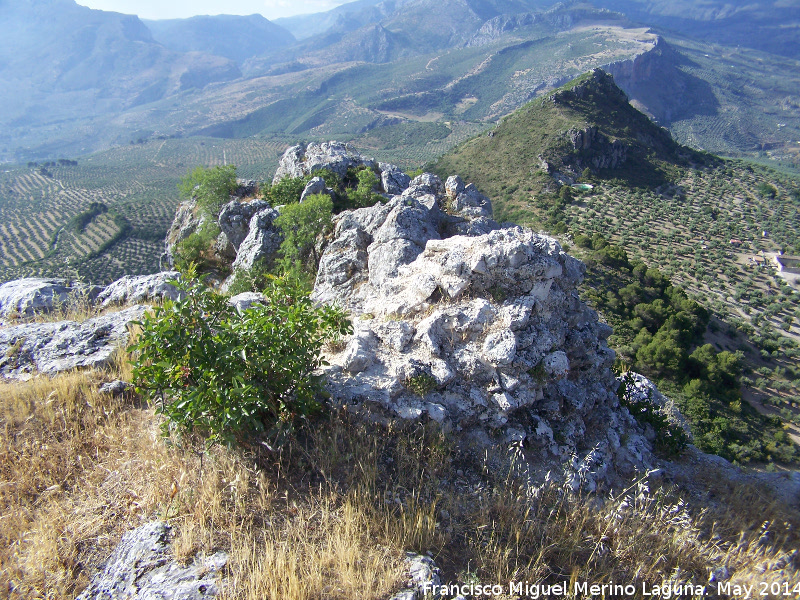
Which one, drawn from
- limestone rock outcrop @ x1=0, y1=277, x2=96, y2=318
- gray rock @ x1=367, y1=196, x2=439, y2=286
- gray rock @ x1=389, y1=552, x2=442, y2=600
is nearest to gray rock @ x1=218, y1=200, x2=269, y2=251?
limestone rock outcrop @ x1=0, y1=277, x2=96, y2=318

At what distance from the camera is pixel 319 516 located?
4090 millimetres

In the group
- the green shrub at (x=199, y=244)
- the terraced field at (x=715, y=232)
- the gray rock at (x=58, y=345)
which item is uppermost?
the gray rock at (x=58, y=345)

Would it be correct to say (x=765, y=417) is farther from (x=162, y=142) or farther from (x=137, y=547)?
(x=162, y=142)

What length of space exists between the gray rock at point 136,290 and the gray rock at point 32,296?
35.9 inches

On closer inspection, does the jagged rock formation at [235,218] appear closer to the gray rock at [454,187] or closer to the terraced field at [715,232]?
the gray rock at [454,187]

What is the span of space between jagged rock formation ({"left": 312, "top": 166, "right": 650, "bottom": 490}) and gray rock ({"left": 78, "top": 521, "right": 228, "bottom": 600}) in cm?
236

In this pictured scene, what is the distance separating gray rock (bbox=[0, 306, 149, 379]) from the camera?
6.74 metres

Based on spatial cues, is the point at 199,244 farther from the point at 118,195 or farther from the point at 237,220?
the point at 118,195

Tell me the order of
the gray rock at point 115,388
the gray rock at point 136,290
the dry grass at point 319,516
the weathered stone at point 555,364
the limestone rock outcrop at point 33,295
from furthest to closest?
the gray rock at point 136,290 < the limestone rock outcrop at point 33,295 < the weathered stone at point 555,364 < the gray rock at point 115,388 < the dry grass at point 319,516

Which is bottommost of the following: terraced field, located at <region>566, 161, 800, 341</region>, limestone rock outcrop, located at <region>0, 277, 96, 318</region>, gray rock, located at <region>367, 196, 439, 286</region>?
terraced field, located at <region>566, 161, 800, 341</region>

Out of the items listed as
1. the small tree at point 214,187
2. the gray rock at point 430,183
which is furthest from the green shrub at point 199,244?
the gray rock at point 430,183

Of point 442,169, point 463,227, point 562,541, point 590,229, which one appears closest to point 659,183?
point 590,229

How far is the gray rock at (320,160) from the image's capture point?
20.2 m

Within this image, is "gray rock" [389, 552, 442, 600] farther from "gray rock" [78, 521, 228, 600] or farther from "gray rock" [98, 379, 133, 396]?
"gray rock" [98, 379, 133, 396]
